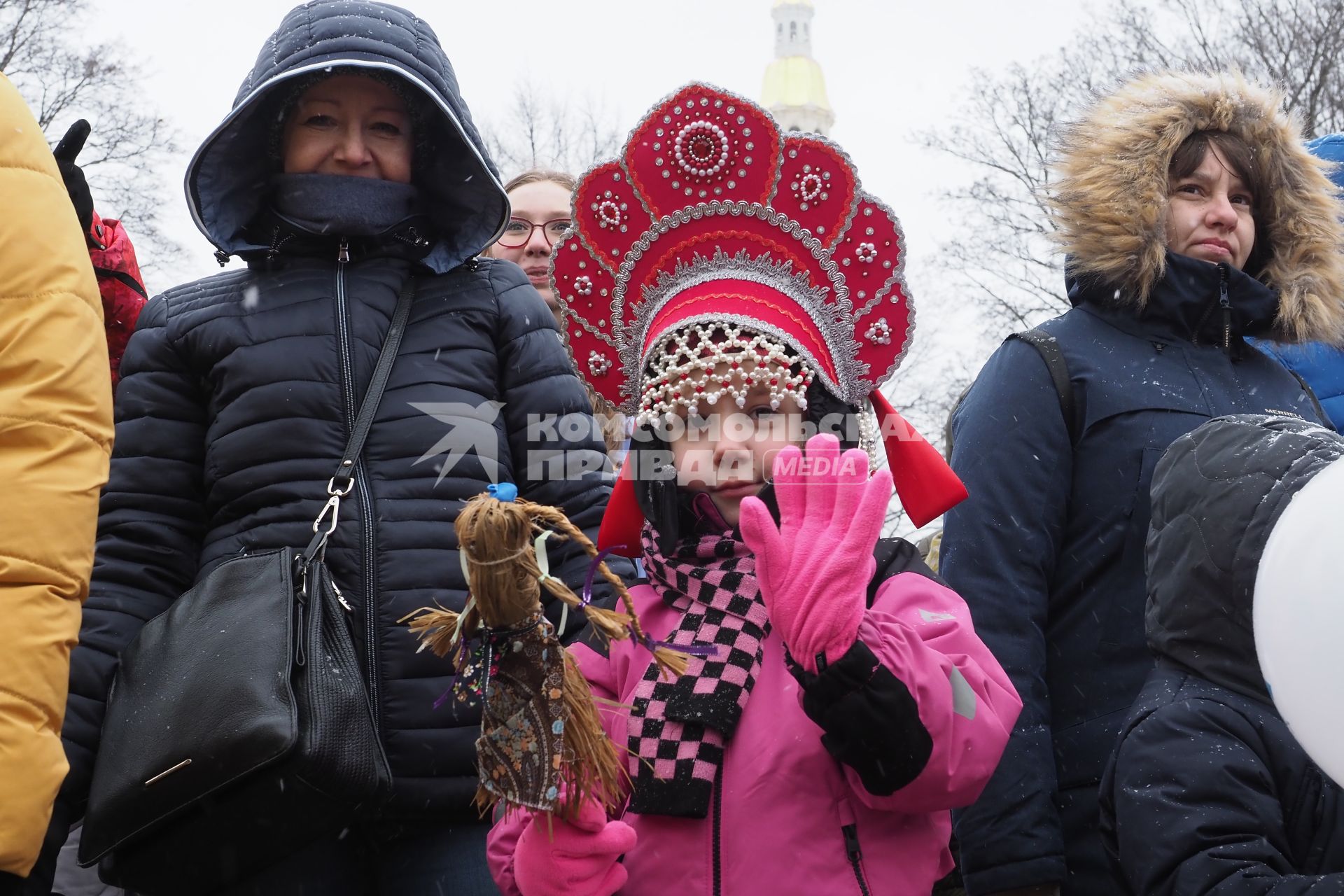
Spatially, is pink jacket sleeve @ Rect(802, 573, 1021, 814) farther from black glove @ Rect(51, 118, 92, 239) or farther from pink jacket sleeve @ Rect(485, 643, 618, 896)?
black glove @ Rect(51, 118, 92, 239)

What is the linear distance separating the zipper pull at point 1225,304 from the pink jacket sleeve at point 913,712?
1365mm

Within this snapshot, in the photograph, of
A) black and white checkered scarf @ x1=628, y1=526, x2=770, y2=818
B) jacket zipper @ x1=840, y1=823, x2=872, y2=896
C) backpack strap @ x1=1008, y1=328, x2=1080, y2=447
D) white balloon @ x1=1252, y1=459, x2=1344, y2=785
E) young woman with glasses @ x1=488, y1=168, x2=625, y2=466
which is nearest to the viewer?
white balloon @ x1=1252, y1=459, x2=1344, y2=785

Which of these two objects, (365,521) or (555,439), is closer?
(365,521)

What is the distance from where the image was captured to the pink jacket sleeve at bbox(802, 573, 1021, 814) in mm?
2311

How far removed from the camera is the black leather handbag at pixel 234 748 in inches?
102

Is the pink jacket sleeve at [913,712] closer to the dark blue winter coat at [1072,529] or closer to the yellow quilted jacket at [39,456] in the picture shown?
the dark blue winter coat at [1072,529]

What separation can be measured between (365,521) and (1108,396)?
1705mm

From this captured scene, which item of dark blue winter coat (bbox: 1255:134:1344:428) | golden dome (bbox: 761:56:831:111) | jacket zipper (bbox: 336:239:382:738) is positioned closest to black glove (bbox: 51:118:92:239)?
jacket zipper (bbox: 336:239:382:738)

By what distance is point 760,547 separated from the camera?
2377 millimetres

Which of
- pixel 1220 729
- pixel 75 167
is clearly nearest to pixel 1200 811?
pixel 1220 729

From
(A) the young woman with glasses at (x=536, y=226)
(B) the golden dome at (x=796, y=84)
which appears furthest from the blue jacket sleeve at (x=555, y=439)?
(B) the golden dome at (x=796, y=84)

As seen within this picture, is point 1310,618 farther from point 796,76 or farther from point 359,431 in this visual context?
point 796,76

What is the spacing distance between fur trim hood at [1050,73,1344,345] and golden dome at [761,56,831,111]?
284 feet

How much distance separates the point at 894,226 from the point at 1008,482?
65cm
